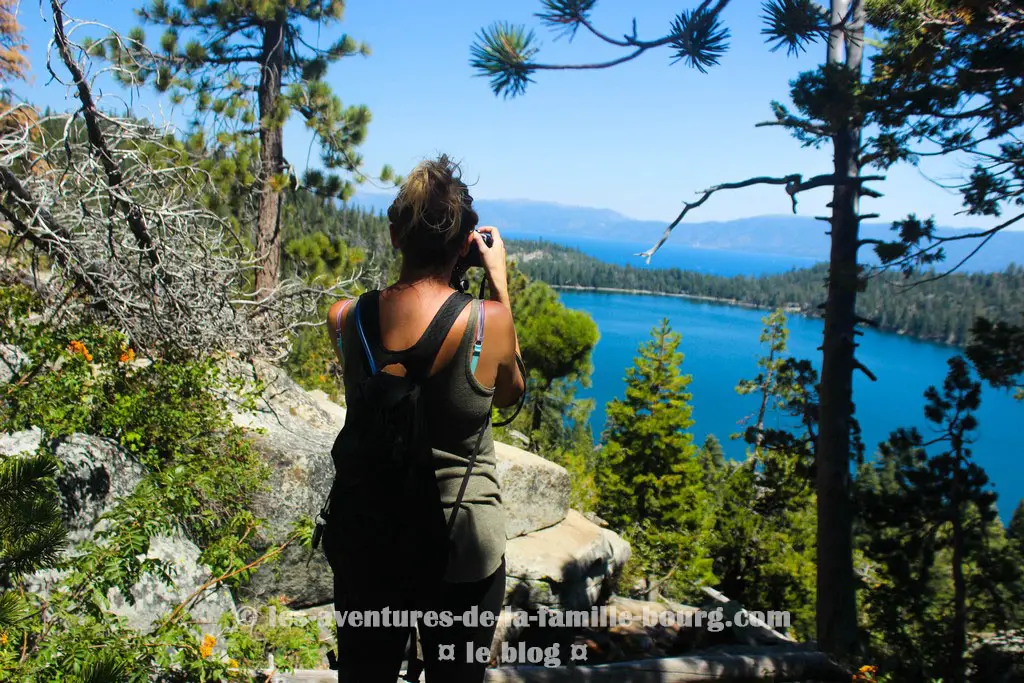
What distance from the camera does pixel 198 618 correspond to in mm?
3172

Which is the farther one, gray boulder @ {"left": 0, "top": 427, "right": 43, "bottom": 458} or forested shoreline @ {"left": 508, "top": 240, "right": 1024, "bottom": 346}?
forested shoreline @ {"left": 508, "top": 240, "right": 1024, "bottom": 346}

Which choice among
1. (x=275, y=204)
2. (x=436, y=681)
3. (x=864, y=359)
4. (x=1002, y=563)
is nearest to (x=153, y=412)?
(x=436, y=681)

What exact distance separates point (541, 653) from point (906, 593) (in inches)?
329

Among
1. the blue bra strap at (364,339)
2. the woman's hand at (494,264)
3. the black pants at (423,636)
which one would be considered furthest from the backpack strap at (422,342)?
the black pants at (423,636)

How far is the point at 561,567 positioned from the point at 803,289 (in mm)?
122950

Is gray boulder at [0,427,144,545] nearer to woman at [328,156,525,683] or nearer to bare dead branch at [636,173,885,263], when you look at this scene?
woman at [328,156,525,683]

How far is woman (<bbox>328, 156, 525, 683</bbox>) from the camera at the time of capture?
1.45m

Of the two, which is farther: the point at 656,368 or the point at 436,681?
the point at 656,368

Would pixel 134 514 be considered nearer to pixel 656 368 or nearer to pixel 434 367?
pixel 434 367

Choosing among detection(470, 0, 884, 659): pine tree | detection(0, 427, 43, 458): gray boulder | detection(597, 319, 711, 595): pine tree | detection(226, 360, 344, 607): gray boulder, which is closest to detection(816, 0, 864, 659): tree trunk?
detection(470, 0, 884, 659): pine tree

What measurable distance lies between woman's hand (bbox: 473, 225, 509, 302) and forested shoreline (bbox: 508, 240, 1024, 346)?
75.6 metres

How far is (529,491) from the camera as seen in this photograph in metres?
7.43

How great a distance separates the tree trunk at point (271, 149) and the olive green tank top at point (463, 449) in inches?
299

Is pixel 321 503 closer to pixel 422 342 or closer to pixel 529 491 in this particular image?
pixel 529 491
